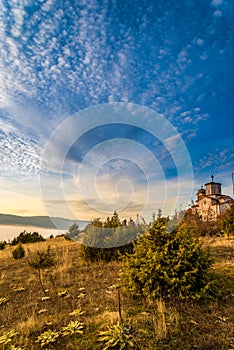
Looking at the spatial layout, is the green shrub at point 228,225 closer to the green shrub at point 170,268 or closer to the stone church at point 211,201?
the green shrub at point 170,268

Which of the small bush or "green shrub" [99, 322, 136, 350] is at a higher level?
the small bush

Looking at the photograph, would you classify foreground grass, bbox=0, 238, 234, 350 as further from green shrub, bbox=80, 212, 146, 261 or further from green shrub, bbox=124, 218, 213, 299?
green shrub, bbox=80, 212, 146, 261

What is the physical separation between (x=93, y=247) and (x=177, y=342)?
629 centimetres

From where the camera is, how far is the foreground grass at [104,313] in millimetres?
3715

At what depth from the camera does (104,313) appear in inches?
184

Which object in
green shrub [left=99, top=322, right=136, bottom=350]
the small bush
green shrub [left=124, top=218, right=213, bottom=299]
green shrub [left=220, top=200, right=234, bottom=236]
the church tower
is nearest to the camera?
green shrub [left=99, top=322, right=136, bottom=350]

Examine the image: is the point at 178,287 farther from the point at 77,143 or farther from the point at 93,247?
the point at 77,143

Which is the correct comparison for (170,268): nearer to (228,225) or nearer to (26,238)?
(228,225)

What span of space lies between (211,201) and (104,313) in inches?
1616

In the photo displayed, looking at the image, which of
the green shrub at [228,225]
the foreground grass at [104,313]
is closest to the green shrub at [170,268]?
the foreground grass at [104,313]

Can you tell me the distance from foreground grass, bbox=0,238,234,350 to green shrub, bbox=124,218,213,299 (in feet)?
0.79

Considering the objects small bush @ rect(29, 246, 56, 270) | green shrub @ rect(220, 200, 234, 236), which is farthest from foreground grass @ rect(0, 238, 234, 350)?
green shrub @ rect(220, 200, 234, 236)

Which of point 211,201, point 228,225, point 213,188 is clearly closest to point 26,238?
point 228,225

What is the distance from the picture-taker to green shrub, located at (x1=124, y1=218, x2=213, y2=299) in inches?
198
